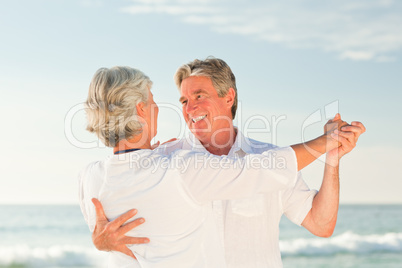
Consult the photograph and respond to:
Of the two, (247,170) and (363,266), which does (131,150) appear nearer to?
(247,170)

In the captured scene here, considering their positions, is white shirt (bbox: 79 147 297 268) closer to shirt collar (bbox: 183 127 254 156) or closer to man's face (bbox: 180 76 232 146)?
shirt collar (bbox: 183 127 254 156)

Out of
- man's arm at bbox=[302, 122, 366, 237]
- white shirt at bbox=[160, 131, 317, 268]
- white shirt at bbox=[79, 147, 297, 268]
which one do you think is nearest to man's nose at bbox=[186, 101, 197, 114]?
white shirt at bbox=[160, 131, 317, 268]

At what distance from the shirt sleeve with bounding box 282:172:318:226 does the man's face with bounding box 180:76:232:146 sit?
716 mm

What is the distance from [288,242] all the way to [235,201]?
13.0 m

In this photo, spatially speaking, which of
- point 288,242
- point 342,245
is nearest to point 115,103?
point 288,242

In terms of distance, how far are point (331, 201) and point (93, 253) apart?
1202 centimetres

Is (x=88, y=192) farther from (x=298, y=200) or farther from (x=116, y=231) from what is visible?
(x=298, y=200)

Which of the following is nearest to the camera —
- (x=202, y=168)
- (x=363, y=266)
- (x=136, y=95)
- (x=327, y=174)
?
(x=202, y=168)

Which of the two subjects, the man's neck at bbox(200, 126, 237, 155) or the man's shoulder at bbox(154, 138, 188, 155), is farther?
the man's neck at bbox(200, 126, 237, 155)

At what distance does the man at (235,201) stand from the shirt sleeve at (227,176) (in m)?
0.42

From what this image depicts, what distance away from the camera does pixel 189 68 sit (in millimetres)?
3377

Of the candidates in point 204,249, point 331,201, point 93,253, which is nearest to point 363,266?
point 93,253

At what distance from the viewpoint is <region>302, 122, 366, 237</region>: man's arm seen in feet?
8.73

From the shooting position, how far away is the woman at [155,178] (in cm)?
211
